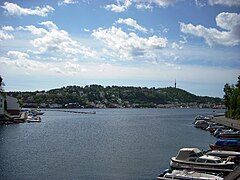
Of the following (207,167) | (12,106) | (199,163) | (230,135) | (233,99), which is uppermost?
(233,99)

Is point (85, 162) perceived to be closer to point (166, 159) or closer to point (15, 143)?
point (166, 159)

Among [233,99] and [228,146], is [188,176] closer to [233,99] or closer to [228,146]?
[228,146]

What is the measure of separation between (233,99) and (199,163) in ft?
256

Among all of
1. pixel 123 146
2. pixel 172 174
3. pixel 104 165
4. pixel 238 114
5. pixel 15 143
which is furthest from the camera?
pixel 238 114

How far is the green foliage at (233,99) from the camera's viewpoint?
109562 mm

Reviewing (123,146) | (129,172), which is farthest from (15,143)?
(129,172)

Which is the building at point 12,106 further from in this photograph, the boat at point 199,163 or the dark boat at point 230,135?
the boat at point 199,163

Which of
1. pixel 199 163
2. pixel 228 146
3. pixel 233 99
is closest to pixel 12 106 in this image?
pixel 233 99

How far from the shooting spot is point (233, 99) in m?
112

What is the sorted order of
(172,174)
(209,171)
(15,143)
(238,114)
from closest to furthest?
(172,174) < (209,171) < (15,143) < (238,114)

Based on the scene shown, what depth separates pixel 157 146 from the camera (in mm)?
62500

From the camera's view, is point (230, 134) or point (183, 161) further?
point (230, 134)

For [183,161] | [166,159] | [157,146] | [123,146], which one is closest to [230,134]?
[157,146]

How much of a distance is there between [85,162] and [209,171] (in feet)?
52.1
